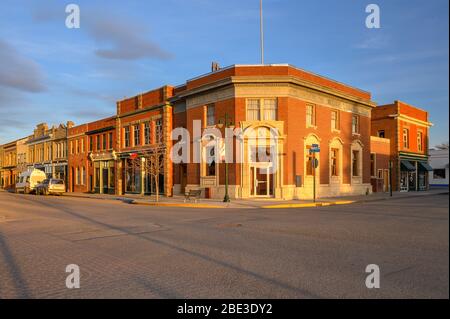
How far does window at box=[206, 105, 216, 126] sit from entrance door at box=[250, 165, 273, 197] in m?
5.11

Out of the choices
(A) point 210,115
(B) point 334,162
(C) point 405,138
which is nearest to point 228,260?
(A) point 210,115

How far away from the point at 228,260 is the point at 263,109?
65.3ft

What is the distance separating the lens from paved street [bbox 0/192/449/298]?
5383mm

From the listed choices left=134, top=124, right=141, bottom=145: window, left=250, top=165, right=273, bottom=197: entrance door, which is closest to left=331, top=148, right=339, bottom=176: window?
left=250, top=165, right=273, bottom=197: entrance door

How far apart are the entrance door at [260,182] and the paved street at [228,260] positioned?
13.3m

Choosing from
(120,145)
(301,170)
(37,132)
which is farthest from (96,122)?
(301,170)

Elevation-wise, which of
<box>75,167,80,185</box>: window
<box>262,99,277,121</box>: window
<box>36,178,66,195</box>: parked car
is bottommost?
<box>36,178,66,195</box>: parked car

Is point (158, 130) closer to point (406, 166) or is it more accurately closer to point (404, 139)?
point (406, 166)

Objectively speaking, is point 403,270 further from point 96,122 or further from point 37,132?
point 37,132

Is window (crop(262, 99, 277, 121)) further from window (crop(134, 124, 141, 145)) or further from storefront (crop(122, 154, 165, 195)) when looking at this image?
window (crop(134, 124, 141, 145))

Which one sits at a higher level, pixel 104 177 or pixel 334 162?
pixel 334 162

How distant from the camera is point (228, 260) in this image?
728cm

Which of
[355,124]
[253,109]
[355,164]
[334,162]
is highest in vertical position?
[253,109]

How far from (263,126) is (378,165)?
1836 centimetres
